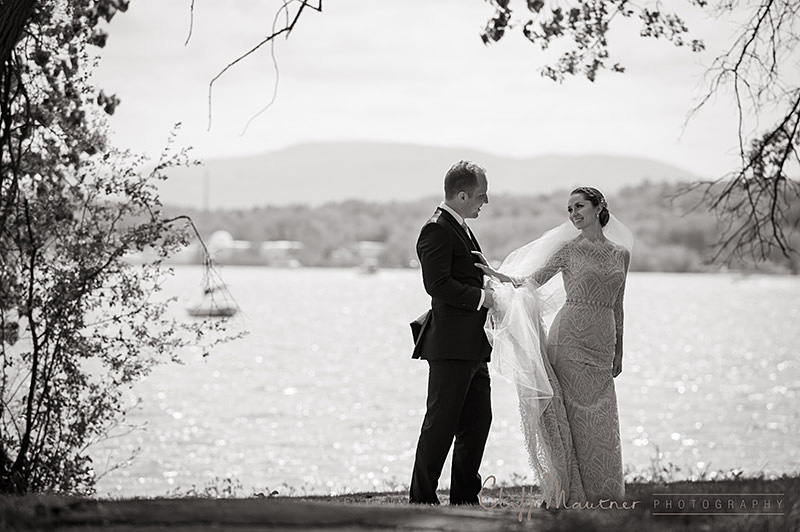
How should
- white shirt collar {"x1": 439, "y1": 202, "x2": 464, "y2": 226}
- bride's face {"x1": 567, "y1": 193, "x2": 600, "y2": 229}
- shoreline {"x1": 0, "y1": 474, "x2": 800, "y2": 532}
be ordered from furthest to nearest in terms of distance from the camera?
bride's face {"x1": 567, "y1": 193, "x2": 600, "y2": 229} < white shirt collar {"x1": 439, "y1": 202, "x2": 464, "y2": 226} < shoreline {"x1": 0, "y1": 474, "x2": 800, "y2": 532}

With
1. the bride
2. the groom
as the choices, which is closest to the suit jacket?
the groom

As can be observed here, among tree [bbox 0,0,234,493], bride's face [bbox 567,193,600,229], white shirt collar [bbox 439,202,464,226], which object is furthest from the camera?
tree [bbox 0,0,234,493]

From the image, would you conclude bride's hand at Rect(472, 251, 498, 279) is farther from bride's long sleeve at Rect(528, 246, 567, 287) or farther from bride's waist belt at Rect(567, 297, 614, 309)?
bride's waist belt at Rect(567, 297, 614, 309)

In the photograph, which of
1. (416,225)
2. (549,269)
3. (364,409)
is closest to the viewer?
(549,269)

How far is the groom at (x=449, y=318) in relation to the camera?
658 cm

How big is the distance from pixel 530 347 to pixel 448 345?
0.54m

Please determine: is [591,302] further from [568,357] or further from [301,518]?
[301,518]

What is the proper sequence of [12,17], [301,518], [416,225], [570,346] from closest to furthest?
[301,518] < [12,17] < [570,346] < [416,225]

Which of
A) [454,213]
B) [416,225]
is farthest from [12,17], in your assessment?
[416,225]

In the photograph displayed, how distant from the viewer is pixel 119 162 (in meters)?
9.12

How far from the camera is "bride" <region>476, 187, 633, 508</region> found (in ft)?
21.6

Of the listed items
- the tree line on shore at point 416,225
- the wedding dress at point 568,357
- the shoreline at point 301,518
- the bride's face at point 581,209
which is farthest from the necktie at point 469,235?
the tree line on shore at point 416,225

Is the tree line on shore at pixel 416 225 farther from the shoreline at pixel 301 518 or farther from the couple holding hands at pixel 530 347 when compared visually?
the shoreline at pixel 301 518

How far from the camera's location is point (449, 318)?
21.8 feet
